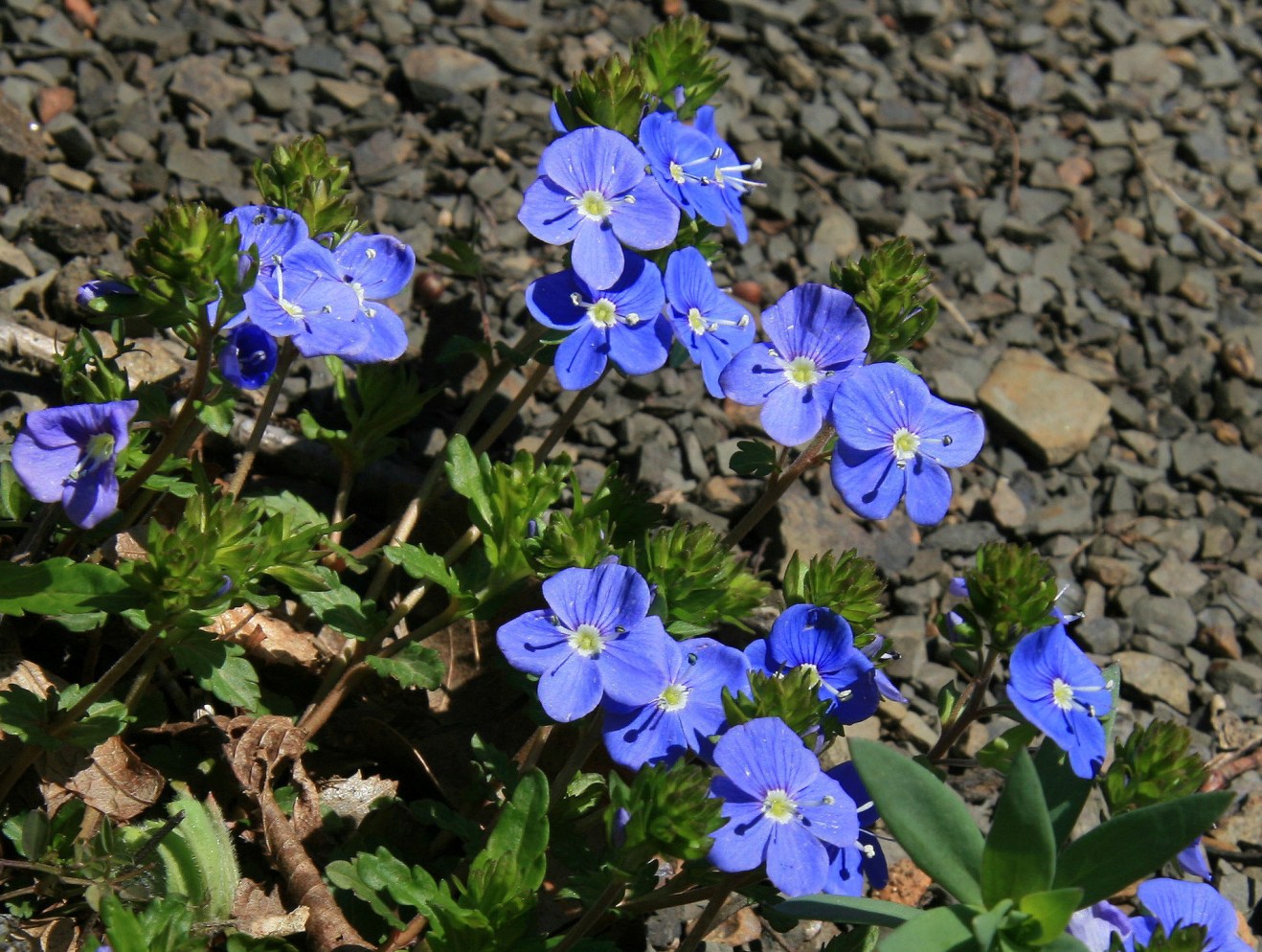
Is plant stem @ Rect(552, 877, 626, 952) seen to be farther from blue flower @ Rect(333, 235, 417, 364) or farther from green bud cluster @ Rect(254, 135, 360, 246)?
green bud cluster @ Rect(254, 135, 360, 246)

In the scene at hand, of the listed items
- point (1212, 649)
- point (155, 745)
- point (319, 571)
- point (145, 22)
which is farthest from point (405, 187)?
point (1212, 649)

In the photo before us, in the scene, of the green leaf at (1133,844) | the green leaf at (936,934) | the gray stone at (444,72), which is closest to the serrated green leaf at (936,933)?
the green leaf at (936,934)

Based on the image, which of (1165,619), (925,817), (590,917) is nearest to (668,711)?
(590,917)

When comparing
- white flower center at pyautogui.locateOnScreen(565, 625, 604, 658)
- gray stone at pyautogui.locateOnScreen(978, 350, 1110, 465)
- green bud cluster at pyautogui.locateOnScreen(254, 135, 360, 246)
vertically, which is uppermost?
green bud cluster at pyautogui.locateOnScreen(254, 135, 360, 246)

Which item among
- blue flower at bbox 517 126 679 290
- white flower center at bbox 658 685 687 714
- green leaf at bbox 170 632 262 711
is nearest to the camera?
white flower center at bbox 658 685 687 714

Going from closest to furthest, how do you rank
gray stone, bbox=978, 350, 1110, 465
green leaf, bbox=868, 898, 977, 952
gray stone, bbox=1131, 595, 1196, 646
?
green leaf, bbox=868, 898, 977, 952 < gray stone, bbox=1131, 595, 1196, 646 < gray stone, bbox=978, 350, 1110, 465

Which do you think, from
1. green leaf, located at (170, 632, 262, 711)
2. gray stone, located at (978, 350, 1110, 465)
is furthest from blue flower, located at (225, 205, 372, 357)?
gray stone, located at (978, 350, 1110, 465)
